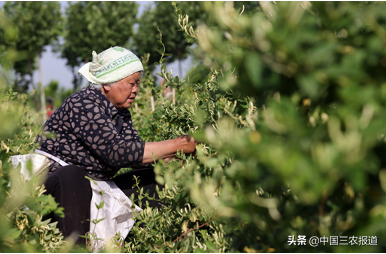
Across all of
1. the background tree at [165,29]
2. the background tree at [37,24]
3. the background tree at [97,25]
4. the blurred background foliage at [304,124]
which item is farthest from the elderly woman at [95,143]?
the background tree at [37,24]

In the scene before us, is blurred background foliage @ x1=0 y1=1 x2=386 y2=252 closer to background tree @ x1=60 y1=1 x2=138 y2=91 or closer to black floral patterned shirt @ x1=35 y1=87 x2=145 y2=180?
black floral patterned shirt @ x1=35 y1=87 x2=145 y2=180

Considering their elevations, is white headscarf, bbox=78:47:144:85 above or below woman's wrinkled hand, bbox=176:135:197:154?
above

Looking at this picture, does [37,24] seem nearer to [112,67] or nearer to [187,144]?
[112,67]

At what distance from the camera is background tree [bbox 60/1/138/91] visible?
1538cm

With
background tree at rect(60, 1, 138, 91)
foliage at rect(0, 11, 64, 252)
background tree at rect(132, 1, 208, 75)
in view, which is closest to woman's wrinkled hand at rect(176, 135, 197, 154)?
foliage at rect(0, 11, 64, 252)

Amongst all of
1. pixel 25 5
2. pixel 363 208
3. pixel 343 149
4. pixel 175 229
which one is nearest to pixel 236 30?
pixel 343 149

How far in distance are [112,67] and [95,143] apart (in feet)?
1.96

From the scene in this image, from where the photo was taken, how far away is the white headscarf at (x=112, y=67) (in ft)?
8.57

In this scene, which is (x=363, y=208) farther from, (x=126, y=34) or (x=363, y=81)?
(x=126, y=34)

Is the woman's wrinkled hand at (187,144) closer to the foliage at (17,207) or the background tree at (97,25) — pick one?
the foliage at (17,207)

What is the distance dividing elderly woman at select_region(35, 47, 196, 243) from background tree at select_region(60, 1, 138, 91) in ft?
42.5

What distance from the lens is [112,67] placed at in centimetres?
262

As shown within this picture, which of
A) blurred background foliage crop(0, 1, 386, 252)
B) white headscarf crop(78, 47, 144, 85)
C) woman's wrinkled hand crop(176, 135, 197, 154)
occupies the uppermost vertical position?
blurred background foliage crop(0, 1, 386, 252)

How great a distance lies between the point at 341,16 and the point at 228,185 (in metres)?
0.65
